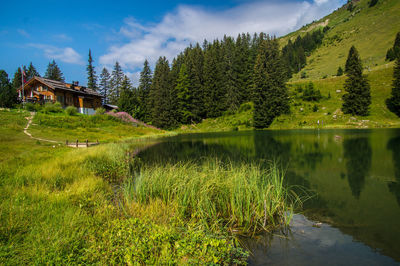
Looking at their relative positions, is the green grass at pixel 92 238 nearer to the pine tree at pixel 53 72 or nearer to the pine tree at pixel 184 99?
the pine tree at pixel 184 99

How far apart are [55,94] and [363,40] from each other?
124m

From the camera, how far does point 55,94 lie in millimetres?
47188

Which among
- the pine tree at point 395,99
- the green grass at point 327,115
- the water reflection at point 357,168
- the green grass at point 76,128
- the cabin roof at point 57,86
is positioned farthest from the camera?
the green grass at point 327,115

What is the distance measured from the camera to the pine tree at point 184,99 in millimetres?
68812

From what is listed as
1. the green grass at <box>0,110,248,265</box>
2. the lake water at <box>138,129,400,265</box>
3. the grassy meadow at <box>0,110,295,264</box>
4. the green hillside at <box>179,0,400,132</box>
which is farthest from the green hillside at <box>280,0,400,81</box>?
the green grass at <box>0,110,248,265</box>

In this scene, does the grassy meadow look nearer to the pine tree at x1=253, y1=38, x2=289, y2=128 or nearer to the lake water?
the lake water

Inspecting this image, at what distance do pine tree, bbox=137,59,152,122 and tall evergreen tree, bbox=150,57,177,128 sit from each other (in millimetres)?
3082

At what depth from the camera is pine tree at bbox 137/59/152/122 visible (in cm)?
7344

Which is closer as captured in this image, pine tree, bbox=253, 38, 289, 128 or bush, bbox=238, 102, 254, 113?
pine tree, bbox=253, 38, 289, 128

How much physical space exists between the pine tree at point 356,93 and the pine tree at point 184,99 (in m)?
39.8

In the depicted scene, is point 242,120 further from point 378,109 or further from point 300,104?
point 378,109

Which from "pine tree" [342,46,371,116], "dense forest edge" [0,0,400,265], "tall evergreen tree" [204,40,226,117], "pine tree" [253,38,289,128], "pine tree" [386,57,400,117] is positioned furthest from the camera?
"tall evergreen tree" [204,40,226,117]

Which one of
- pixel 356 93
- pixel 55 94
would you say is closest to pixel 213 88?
pixel 356 93

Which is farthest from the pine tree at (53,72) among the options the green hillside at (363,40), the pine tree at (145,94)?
the green hillside at (363,40)
